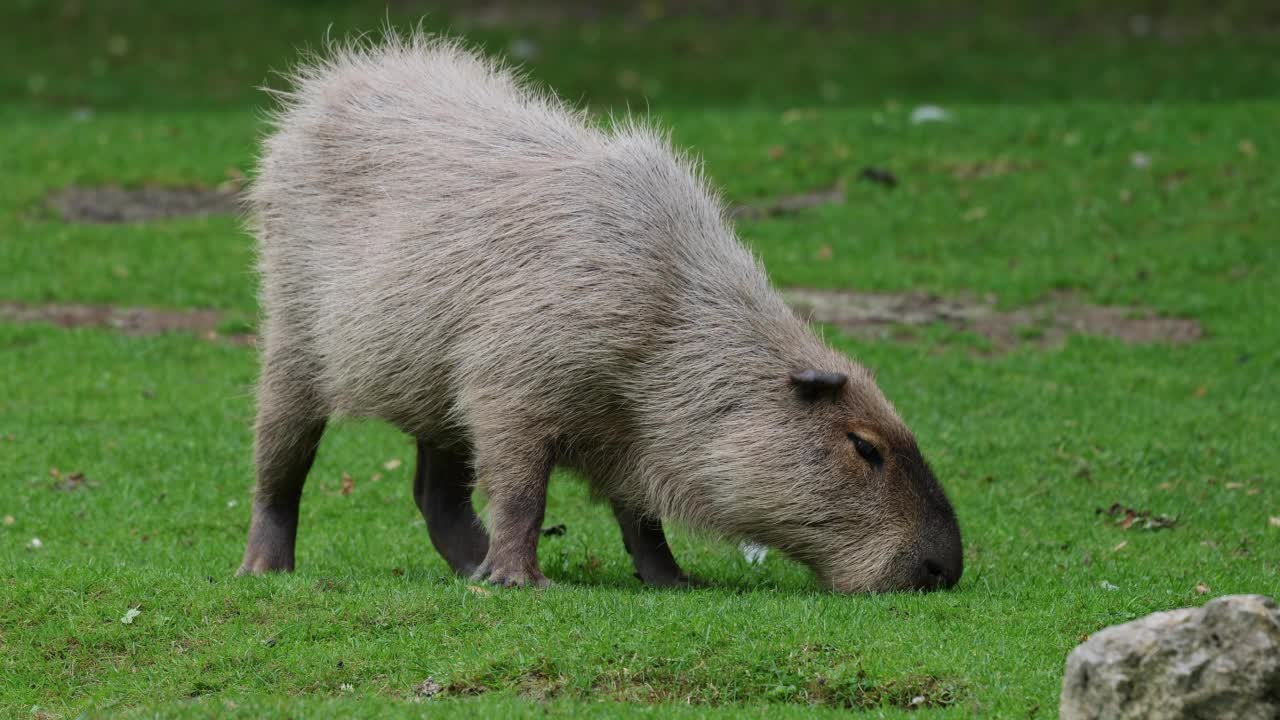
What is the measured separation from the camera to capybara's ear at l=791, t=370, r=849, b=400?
7.17 meters

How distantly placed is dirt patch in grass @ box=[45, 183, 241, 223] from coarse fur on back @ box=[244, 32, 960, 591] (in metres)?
9.03

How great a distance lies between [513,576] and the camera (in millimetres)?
7207

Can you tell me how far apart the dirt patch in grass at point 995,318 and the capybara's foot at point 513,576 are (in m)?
6.52

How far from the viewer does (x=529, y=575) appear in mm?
7262

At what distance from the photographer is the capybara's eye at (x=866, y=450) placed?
7.29m

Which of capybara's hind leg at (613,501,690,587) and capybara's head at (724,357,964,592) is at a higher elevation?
capybara's head at (724,357,964,592)

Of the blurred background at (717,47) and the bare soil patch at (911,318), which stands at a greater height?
the blurred background at (717,47)

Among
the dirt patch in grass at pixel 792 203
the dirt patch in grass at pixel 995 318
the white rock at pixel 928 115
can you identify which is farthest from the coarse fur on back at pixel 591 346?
the white rock at pixel 928 115

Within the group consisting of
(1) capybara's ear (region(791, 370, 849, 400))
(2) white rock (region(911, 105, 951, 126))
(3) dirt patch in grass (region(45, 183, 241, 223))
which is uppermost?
(2) white rock (region(911, 105, 951, 126))

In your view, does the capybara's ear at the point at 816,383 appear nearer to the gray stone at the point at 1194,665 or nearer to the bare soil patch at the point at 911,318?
the gray stone at the point at 1194,665

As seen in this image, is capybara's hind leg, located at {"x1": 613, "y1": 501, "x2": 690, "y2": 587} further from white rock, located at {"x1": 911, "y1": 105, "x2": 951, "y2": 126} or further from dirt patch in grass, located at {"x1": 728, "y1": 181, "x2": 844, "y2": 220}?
white rock, located at {"x1": 911, "y1": 105, "x2": 951, "y2": 126}

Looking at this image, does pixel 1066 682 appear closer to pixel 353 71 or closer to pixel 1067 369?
pixel 353 71

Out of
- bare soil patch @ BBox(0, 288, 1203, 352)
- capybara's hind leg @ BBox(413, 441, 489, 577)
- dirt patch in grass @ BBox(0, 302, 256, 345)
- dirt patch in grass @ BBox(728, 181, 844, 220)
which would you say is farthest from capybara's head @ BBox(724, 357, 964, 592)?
dirt patch in grass @ BBox(728, 181, 844, 220)

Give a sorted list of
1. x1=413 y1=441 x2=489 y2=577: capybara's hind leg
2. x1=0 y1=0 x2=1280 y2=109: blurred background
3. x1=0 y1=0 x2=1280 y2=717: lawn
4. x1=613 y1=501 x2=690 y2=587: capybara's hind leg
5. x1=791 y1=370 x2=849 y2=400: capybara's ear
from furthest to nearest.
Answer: x1=0 y1=0 x2=1280 y2=109: blurred background, x1=413 y1=441 x2=489 y2=577: capybara's hind leg, x1=613 y1=501 x2=690 y2=587: capybara's hind leg, x1=791 y1=370 x2=849 y2=400: capybara's ear, x1=0 y1=0 x2=1280 y2=717: lawn
